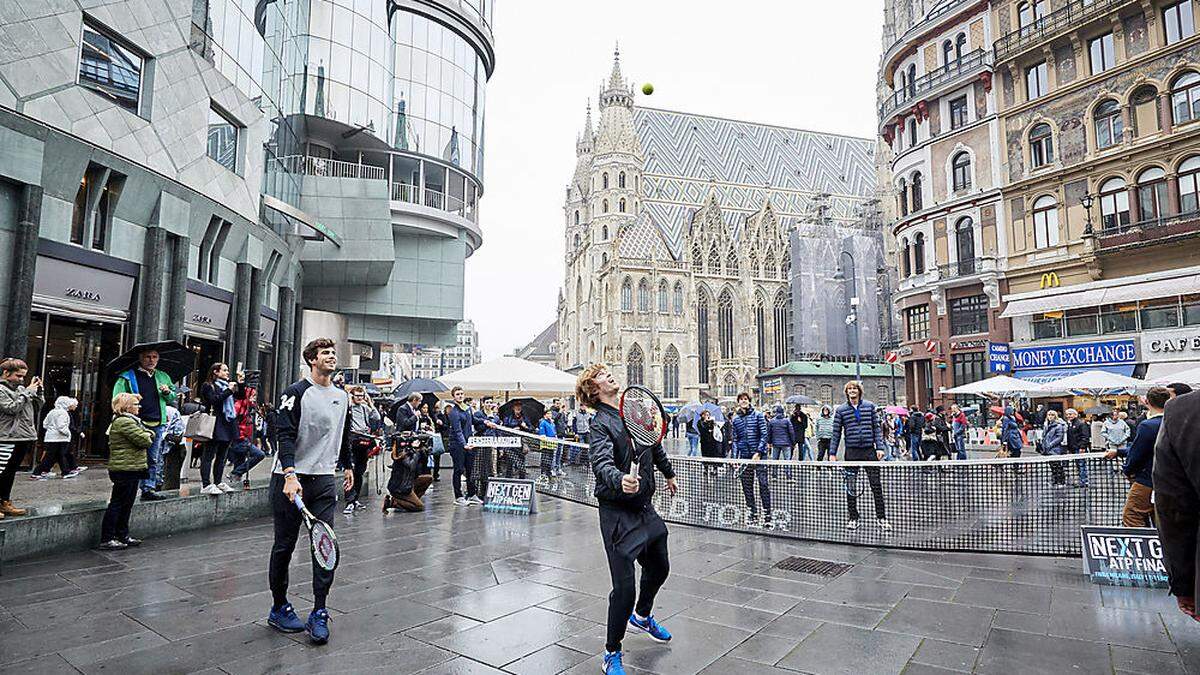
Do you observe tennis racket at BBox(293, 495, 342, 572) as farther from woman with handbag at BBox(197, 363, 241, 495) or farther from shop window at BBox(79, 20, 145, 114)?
shop window at BBox(79, 20, 145, 114)

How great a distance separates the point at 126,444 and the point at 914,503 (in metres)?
9.64

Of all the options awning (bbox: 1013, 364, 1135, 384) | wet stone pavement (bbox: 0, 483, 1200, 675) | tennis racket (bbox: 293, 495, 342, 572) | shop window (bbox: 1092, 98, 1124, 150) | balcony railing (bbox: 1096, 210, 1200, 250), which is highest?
shop window (bbox: 1092, 98, 1124, 150)

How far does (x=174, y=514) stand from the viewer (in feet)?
26.1

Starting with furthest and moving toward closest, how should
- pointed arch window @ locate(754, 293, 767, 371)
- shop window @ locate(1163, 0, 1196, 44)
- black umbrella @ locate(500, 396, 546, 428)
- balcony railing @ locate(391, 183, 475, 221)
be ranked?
pointed arch window @ locate(754, 293, 767, 371), balcony railing @ locate(391, 183, 475, 221), shop window @ locate(1163, 0, 1196, 44), black umbrella @ locate(500, 396, 546, 428)

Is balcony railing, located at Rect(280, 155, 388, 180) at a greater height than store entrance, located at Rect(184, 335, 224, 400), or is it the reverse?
balcony railing, located at Rect(280, 155, 388, 180)

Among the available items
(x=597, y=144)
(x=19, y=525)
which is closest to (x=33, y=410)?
(x=19, y=525)

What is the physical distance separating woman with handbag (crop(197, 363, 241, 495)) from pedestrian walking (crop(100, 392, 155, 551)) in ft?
3.52

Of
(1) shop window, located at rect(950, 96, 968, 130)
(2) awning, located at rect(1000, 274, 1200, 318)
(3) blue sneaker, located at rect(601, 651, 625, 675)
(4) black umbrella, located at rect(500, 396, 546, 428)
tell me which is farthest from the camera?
(1) shop window, located at rect(950, 96, 968, 130)

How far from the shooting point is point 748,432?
37.6 feet

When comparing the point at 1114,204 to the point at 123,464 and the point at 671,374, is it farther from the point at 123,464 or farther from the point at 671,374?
the point at 671,374

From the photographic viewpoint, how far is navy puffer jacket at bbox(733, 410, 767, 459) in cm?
1027

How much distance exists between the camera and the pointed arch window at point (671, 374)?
69125 mm

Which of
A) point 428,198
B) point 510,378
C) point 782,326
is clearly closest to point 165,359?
point 510,378

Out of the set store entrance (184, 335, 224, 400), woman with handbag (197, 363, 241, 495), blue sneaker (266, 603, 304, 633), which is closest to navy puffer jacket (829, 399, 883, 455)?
blue sneaker (266, 603, 304, 633)
